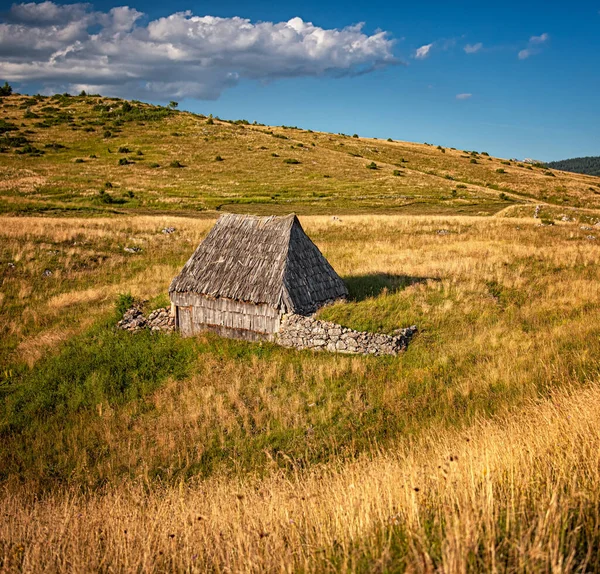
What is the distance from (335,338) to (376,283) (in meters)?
5.39

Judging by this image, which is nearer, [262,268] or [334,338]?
[334,338]

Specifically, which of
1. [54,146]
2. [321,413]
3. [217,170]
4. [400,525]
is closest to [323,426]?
[321,413]

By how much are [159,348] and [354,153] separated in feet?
240

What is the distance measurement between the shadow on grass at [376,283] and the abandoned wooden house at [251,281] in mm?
918

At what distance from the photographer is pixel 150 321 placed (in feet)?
54.4

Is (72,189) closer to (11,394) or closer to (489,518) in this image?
(11,394)

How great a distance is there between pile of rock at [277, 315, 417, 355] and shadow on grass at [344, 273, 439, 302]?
2940mm

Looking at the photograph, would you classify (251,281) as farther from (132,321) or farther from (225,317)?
(132,321)

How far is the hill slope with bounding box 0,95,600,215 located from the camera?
1907 inches

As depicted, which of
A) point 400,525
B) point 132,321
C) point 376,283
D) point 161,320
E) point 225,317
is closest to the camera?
point 400,525

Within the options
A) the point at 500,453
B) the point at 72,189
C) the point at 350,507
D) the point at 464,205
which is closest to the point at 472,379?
the point at 500,453

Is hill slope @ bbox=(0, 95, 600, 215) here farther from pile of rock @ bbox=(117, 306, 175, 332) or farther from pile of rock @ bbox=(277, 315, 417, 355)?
pile of rock @ bbox=(277, 315, 417, 355)

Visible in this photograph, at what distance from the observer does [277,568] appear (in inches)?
141

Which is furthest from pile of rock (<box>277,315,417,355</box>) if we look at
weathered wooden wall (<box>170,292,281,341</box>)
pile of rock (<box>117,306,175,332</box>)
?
pile of rock (<box>117,306,175,332</box>)
